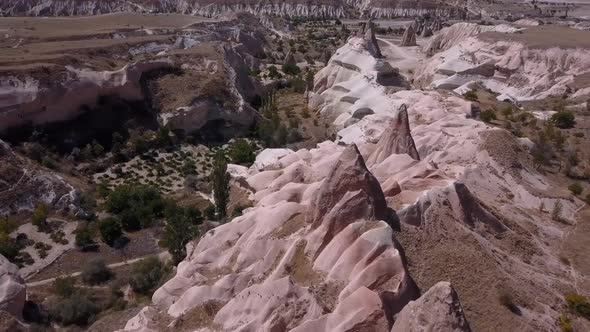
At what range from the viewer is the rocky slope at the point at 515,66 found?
6334 centimetres

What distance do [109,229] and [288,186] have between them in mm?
14965

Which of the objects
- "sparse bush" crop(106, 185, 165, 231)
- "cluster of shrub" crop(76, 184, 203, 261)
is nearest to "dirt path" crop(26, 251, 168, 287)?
"cluster of shrub" crop(76, 184, 203, 261)

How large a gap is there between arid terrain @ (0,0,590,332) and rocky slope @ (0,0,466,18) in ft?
149

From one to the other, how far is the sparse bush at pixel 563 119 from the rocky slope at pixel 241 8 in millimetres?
106168

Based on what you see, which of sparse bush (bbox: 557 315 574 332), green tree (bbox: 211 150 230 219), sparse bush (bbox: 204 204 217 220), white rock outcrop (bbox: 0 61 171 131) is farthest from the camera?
white rock outcrop (bbox: 0 61 171 131)

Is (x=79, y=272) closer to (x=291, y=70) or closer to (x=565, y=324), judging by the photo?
(x=565, y=324)

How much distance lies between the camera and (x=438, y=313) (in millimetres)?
14562

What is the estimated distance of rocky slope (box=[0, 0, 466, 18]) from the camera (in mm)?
126438

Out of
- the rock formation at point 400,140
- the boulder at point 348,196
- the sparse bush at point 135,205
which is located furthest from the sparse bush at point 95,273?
the rock formation at point 400,140

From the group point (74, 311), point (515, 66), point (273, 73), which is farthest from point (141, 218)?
point (515, 66)

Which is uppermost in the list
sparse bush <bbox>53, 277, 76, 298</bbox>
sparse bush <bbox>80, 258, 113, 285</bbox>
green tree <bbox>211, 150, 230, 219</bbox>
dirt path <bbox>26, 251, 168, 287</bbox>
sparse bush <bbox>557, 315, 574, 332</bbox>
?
sparse bush <bbox>557, 315, 574, 332</bbox>

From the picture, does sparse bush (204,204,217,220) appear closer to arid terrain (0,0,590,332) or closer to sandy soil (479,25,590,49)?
arid terrain (0,0,590,332)

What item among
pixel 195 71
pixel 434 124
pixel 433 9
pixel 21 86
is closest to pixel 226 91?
pixel 195 71

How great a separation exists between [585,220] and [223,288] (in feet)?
69.5
